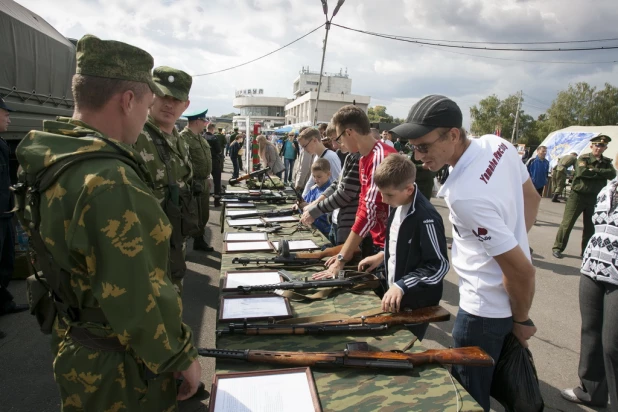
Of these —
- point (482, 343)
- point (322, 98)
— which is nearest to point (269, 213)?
point (482, 343)

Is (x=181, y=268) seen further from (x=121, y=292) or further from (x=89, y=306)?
(x=121, y=292)

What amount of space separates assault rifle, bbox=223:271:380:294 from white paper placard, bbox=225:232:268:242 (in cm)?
109

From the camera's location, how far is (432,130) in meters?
1.67

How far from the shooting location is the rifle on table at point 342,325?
1.79 metres

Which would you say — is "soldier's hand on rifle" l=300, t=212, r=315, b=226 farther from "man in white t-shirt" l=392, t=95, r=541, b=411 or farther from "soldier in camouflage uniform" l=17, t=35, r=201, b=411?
"soldier in camouflage uniform" l=17, t=35, r=201, b=411

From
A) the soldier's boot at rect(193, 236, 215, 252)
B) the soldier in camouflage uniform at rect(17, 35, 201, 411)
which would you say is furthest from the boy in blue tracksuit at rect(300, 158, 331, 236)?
the soldier in camouflage uniform at rect(17, 35, 201, 411)

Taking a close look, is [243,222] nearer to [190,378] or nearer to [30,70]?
[190,378]

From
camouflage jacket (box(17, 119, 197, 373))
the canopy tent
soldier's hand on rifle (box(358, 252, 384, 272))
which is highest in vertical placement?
the canopy tent

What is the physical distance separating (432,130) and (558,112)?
6036cm

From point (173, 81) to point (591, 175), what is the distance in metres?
6.45

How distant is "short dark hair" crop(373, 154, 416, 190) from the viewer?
2.11 metres

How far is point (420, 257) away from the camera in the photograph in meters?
2.11

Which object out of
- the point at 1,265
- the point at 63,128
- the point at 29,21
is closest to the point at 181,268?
the point at 63,128

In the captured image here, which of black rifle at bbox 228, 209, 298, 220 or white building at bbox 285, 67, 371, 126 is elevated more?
white building at bbox 285, 67, 371, 126
